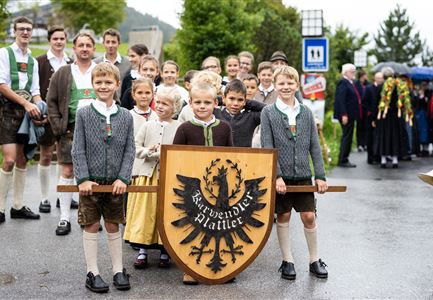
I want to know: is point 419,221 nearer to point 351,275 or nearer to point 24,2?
point 351,275

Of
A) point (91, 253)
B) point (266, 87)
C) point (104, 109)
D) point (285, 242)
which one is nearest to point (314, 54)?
point (266, 87)

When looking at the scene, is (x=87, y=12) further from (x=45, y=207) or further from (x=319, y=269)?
(x=319, y=269)

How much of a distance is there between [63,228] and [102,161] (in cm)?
216

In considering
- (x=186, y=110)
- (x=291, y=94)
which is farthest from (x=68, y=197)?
(x=291, y=94)

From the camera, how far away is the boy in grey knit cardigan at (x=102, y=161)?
5473mm

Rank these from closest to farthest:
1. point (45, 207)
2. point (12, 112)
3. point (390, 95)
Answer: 1. point (12, 112)
2. point (45, 207)
3. point (390, 95)

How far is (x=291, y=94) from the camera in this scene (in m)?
5.93

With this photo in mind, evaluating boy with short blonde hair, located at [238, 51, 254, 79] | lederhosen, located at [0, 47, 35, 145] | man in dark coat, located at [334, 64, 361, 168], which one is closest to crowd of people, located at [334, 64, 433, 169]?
man in dark coat, located at [334, 64, 361, 168]

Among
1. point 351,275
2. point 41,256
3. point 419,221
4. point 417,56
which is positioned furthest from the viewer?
point 417,56

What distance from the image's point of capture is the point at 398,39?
291 ft

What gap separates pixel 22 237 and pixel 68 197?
0.68m

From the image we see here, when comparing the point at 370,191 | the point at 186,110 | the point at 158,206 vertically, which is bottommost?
the point at 370,191

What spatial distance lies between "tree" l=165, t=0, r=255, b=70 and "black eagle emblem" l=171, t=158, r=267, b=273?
22.5 meters

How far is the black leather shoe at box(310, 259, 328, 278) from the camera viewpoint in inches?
230
